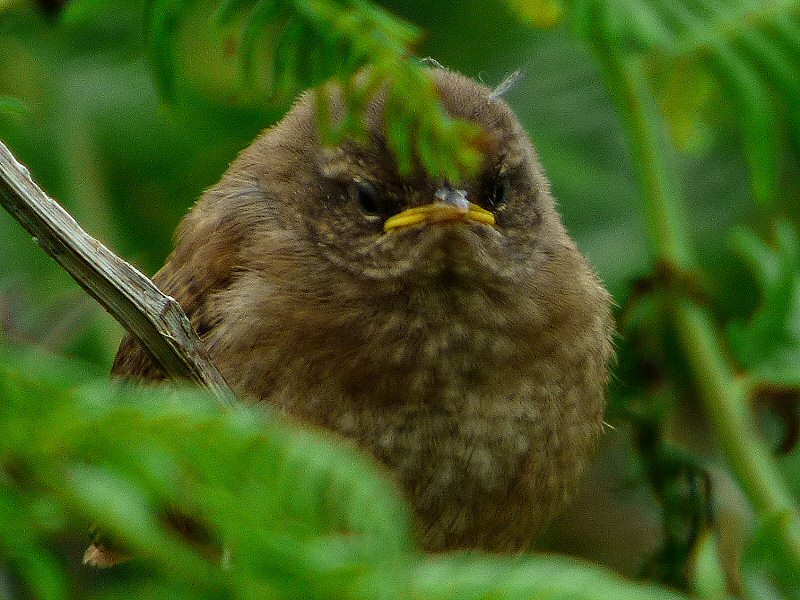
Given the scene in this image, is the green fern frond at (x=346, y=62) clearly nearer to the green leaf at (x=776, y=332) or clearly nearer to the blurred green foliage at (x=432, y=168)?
the blurred green foliage at (x=432, y=168)

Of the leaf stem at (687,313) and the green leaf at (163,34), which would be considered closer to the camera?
the green leaf at (163,34)

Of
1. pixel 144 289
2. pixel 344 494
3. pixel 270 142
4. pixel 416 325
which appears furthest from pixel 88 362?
pixel 344 494

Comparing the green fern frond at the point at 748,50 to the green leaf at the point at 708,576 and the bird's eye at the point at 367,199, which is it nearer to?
the bird's eye at the point at 367,199

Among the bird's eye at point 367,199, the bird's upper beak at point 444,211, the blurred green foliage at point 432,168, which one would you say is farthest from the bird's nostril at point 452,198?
the blurred green foliage at point 432,168

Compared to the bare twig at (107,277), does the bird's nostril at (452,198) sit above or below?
above

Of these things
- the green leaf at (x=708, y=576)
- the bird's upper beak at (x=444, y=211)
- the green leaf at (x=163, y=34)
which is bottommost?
the green leaf at (x=708, y=576)

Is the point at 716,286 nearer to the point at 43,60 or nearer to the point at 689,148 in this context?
the point at 689,148

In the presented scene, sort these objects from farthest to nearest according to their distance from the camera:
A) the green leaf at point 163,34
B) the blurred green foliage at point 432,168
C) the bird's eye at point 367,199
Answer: the bird's eye at point 367,199, the green leaf at point 163,34, the blurred green foliage at point 432,168

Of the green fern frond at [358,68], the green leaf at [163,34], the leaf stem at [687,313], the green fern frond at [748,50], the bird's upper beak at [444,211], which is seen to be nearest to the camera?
the green fern frond at [358,68]

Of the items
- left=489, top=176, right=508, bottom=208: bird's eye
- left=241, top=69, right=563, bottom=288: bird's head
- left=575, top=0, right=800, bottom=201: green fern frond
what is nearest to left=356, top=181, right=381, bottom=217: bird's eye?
left=241, top=69, right=563, bottom=288: bird's head
